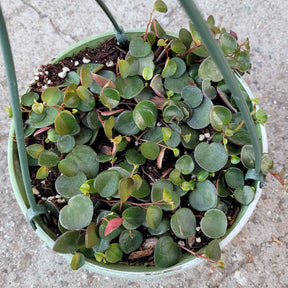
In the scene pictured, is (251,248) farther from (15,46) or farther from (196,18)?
(15,46)

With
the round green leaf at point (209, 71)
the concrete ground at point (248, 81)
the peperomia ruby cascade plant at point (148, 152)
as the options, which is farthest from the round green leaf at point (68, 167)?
the concrete ground at point (248, 81)

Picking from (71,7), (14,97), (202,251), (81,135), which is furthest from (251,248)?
(71,7)

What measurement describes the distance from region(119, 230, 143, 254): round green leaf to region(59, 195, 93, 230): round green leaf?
8cm

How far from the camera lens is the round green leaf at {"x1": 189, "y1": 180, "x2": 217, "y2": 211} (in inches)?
25.4

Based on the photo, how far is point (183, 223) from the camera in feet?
2.04

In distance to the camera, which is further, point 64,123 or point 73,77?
point 73,77

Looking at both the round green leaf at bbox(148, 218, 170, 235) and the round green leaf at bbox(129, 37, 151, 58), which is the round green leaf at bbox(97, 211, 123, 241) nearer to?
the round green leaf at bbox(148, 218, 170, 235)

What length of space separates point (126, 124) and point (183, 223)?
227 mm

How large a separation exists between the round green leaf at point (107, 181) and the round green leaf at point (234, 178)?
0.75 ft

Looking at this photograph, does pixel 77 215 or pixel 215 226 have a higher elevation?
pixel 77 215

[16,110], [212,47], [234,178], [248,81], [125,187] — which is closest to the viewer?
[212,47]

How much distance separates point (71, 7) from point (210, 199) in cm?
92

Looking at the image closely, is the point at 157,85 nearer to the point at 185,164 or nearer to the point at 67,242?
the point at 185,164

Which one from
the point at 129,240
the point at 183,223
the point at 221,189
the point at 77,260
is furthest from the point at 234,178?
the point at 77,260
